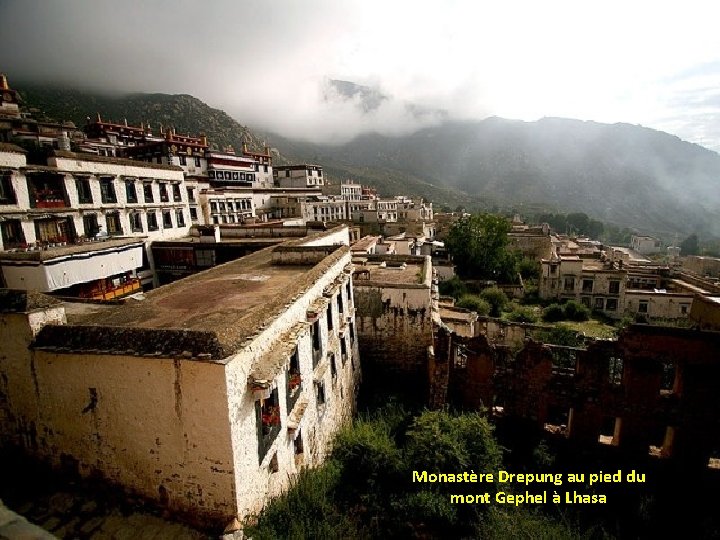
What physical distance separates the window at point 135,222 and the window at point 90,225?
9.17 feet

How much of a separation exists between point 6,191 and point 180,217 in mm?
14116

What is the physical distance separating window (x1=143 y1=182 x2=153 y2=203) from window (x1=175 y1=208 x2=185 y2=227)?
127 inches

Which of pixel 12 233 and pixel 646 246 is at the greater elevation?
pixel 12 233

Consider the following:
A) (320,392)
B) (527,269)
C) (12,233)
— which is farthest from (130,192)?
(527,269)

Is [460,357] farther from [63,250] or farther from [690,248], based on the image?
[690,248]

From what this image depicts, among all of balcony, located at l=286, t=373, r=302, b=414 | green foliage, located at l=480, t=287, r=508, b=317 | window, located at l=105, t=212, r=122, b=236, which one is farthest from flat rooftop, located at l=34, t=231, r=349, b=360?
green foliage, located at l=480, t=287, r=508, b=317

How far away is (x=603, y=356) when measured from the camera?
17.1 metres

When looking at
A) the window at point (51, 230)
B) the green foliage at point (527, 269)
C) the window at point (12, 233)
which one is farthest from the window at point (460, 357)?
the green foliage at point (527, 269)

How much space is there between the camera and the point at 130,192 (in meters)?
29.1

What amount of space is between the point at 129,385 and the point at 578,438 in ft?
64.1

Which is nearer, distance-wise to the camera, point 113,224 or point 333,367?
point 333,367

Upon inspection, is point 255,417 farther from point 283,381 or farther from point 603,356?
point 603,356

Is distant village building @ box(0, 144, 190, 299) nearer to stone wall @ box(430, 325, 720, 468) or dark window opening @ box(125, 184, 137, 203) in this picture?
dark window opening @ box(125, 184, 137, 203)

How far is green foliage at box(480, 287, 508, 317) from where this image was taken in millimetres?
47188
